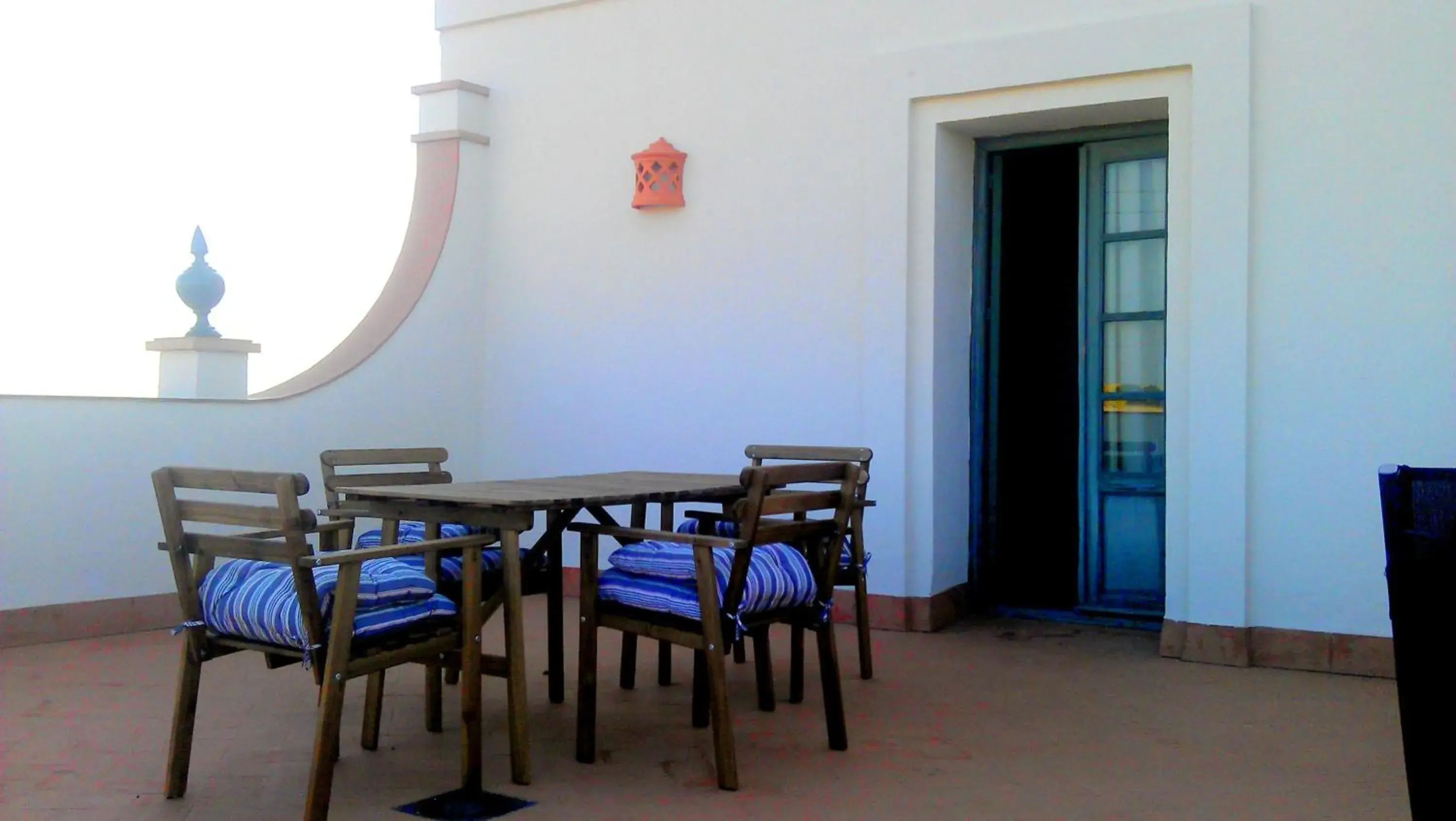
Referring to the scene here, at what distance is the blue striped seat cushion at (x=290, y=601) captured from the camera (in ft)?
9.34

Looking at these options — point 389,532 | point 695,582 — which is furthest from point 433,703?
point 695,582

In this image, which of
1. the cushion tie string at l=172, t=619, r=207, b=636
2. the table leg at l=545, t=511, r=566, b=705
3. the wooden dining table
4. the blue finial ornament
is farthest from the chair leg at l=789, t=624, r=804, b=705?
the blue finial ornament

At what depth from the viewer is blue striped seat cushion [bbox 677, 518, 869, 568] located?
4316mm

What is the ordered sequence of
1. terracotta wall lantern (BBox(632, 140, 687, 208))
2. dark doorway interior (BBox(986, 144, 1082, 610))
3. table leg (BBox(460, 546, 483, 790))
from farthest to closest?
dark doorway interior (BBox(986, 144, 1082, 610))
terracotta wall lantern (BBox(632, 140, 687, 208))
table leg (BBox(460, 546, 483, 790))

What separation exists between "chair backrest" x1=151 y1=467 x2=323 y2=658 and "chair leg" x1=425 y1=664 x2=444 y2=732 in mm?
779

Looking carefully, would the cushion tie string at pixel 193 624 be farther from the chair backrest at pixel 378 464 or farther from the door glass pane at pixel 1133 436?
the door glass pane at pixel 1133 436

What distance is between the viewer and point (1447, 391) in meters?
4.38

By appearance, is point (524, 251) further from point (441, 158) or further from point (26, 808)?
point (26, 808)

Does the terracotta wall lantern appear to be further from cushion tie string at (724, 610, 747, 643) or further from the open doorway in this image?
cushion tie string at (724, 610, 747, 643)

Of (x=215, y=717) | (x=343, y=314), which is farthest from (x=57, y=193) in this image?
(x=215, y=717)

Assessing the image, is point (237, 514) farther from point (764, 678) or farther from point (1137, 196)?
point (1137, 196)

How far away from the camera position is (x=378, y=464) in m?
4.27

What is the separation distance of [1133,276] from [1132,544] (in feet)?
3.87

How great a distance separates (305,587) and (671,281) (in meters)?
3.57
